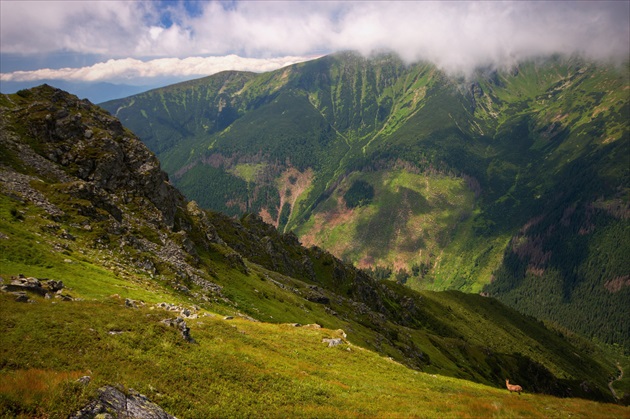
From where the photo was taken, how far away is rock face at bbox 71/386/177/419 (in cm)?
1627

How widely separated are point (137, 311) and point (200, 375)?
10416 millimetres

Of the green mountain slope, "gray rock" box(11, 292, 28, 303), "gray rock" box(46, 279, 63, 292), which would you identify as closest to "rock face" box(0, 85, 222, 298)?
the green mountain slope

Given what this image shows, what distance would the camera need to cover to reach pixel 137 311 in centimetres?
3109

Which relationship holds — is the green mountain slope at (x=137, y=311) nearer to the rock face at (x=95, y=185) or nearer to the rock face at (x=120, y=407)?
the rock face at (x=95, y=185)

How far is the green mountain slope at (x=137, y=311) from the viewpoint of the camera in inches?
832

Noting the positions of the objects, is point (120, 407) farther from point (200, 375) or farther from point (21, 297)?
point (21, 297)

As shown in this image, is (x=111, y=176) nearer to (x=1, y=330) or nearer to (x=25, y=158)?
(x=25, y=158)

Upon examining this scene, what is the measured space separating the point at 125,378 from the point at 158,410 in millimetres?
3092

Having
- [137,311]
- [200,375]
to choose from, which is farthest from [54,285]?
[200,375]

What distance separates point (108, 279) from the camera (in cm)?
4431

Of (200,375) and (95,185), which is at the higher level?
(95,185)

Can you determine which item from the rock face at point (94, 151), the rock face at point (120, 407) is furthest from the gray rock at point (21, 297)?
the rock face at point (94, 151)

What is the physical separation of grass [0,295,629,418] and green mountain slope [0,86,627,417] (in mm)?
115

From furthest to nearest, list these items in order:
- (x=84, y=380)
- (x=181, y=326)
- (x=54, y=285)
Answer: (x=54, y=285), (x=181, y=326), (x=84, y=380)
